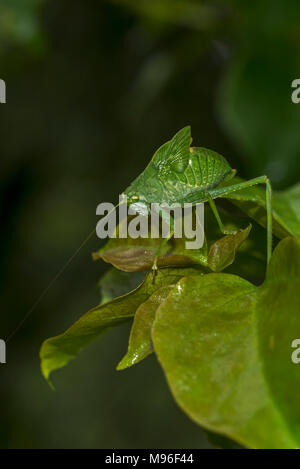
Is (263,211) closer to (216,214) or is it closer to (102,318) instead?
(216,214)

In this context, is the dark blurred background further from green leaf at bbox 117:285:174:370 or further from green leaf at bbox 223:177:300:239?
green leaf at bbox 117:285:174:370

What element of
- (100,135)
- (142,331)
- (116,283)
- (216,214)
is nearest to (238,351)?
(142,331)

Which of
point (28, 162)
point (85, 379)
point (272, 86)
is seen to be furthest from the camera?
point (85, 379)

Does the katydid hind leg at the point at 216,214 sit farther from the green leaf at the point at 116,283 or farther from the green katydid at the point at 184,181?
the green leaf at the point at 116,283

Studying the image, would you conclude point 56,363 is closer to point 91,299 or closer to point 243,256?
point 243,256
